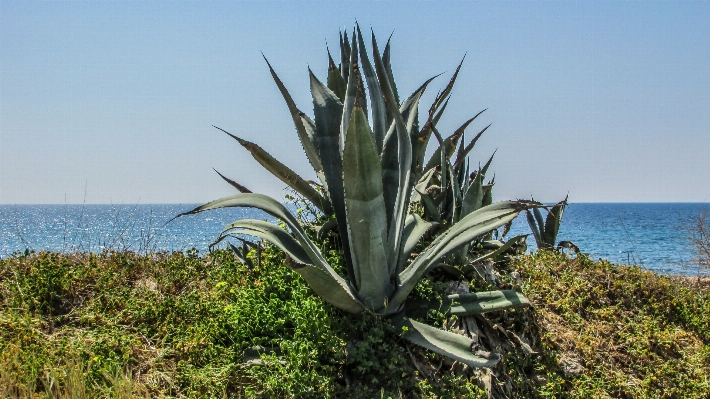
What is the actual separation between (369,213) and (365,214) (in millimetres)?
25

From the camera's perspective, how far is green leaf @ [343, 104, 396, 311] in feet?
10.9

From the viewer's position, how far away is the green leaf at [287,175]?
4191 mm

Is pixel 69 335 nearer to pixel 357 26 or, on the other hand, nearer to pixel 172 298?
pixel 172 298

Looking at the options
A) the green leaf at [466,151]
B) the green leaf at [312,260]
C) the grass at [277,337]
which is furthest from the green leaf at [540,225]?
the green leaf at [312,260]

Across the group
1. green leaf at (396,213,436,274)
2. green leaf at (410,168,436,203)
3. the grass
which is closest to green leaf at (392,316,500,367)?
the grass

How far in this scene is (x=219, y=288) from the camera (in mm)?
4422

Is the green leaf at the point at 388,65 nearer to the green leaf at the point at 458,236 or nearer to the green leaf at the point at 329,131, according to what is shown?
the green leaf at the point at 329,131

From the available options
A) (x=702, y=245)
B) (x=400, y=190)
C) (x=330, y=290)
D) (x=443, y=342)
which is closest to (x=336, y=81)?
(x=400, y=190)

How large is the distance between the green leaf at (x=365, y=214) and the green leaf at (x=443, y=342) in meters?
0.27

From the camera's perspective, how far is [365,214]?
139 inches

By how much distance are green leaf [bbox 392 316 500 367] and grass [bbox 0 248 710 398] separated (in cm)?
15

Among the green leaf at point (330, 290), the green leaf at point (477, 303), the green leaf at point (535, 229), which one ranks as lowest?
the green leaf at point (477, 303)

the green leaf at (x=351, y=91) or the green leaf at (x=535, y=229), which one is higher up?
the green leaf at (x=351, y=91)

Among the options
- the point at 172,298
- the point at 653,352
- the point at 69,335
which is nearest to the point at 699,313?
the point at 653,352
